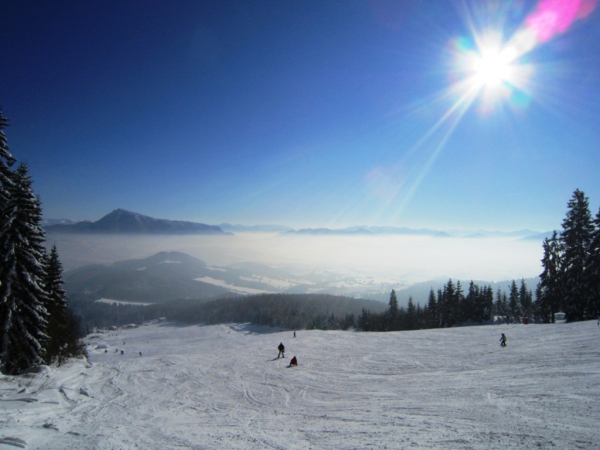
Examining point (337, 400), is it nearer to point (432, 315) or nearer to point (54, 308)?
point (54, 308)

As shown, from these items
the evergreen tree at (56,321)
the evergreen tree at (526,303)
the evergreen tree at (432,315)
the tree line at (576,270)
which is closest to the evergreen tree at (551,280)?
the tree line at (576,270)

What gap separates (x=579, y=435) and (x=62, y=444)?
17.3 meters

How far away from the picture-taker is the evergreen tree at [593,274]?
3262cm

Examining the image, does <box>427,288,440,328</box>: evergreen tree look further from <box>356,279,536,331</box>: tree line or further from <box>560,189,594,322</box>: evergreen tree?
<box>560,189,594,322</box>: evergreen tree

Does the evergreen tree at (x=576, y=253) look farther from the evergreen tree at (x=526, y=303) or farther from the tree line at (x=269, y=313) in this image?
the tree line at (x=269, y=313)

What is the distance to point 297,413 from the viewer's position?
1391 centimetres

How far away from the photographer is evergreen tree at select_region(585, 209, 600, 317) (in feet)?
107

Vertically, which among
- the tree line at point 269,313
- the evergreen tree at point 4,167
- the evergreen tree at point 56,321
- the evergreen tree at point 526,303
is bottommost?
the tree line at point 269,313

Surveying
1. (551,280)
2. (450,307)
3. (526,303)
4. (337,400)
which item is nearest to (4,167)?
(337,400)

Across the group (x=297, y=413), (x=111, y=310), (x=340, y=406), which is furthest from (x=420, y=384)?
(x=111, y=310)

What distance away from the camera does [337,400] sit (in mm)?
15289

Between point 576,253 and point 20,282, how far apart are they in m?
→ 57.1

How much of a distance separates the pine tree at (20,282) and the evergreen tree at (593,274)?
5405 centimetres

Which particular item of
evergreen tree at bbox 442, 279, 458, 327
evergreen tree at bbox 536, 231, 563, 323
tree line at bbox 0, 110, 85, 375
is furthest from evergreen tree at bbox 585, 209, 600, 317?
tree line at bbox 0, 110, 85, 375
